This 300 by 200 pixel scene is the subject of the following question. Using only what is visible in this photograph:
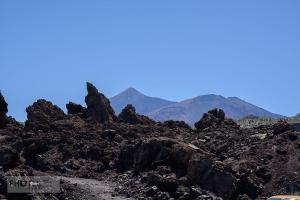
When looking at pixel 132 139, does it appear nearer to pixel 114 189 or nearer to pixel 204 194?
pixel 114 189

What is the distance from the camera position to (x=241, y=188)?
3681 cm

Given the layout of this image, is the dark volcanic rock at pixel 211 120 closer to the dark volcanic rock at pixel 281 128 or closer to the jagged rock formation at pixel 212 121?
the jagged rock formation at pixel 212 121

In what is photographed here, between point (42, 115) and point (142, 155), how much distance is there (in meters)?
18.3

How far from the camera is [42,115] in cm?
5806

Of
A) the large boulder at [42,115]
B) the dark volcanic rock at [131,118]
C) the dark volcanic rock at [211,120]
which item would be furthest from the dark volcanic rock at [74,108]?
the dark volcanic rock at [211,120]

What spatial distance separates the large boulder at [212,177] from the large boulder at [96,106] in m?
25.2

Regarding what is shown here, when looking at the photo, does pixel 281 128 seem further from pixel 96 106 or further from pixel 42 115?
pixel 42 115

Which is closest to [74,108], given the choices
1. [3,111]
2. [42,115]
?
[42,115]

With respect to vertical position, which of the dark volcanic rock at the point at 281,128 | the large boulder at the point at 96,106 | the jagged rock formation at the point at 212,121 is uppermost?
the large boulder at the point at 96,106

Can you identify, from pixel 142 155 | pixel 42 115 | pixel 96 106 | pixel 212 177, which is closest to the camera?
pixel 212 177

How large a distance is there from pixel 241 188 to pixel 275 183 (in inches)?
85.6

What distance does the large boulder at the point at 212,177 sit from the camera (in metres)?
36.2

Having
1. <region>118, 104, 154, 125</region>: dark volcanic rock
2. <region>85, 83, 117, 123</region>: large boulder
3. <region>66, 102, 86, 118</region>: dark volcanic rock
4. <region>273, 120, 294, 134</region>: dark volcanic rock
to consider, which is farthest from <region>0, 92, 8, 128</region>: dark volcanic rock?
<region>273, 120, 294, 134</region>: dark volcanic rock

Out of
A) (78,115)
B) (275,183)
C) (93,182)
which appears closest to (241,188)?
(275,183)
